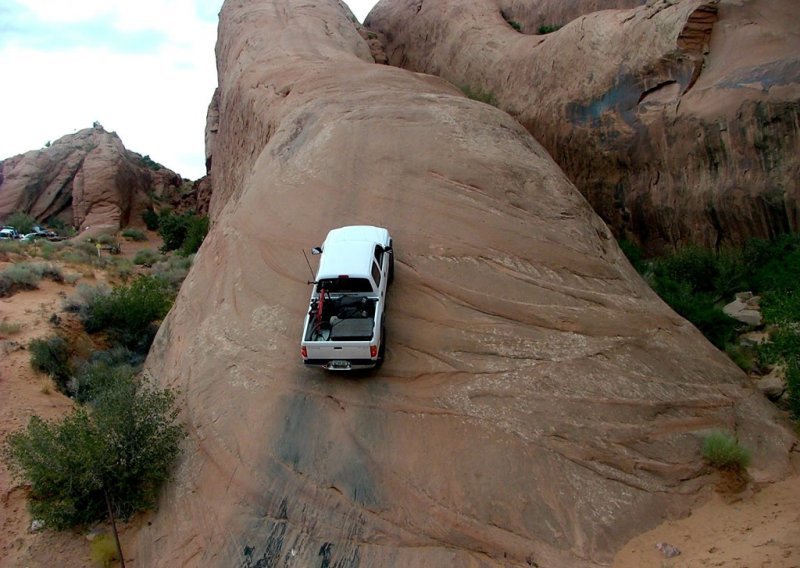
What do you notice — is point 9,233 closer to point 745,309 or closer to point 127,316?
point 127,316

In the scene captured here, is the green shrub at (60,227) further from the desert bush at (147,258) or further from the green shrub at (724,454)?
the green shrub at (724,454)

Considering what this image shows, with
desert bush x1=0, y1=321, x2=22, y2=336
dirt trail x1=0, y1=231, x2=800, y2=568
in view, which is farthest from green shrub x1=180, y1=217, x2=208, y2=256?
dirt trail x1=0, y1=231, x2=800, y2=568

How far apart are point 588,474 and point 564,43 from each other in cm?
1800

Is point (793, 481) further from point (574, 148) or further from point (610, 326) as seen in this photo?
point (574, 148)

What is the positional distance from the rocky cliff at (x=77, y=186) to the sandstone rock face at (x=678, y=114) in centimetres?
2223

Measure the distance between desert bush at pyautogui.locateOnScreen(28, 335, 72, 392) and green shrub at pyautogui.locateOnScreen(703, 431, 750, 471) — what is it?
38.6ft

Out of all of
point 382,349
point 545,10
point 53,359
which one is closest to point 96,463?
point 382,349

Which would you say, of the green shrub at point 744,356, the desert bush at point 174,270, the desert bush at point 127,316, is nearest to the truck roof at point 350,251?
A: the desert bush at point 127,316

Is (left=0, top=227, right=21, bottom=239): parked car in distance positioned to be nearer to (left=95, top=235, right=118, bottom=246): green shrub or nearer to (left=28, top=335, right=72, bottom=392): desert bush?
(left=95, top=235, right=118, bottom=246): green shrub

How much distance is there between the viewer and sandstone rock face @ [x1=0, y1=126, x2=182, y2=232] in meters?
39.8

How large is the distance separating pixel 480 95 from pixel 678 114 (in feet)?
31.6

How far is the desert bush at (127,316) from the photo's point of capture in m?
16.6

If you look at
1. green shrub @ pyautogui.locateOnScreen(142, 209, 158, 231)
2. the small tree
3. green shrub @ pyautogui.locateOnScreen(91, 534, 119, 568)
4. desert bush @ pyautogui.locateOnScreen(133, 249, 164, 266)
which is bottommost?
green shrub @ pyautogui.locateOnScreen(91, 534, 119, 568)

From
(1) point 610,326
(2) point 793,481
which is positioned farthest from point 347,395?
(2) point 793,481
